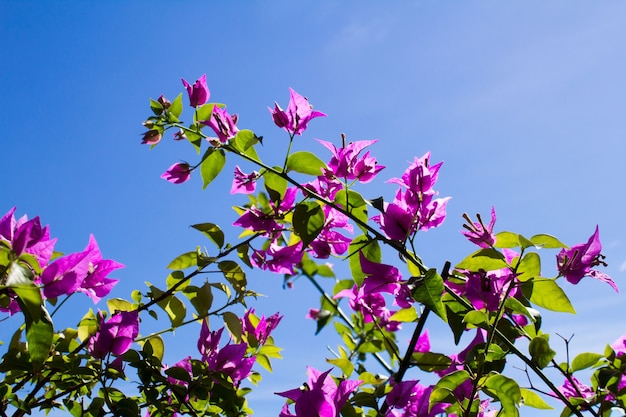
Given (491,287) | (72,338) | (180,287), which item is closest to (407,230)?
(491,287)

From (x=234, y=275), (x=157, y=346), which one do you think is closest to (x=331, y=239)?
(x=234, y=275)

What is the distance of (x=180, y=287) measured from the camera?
1.20m

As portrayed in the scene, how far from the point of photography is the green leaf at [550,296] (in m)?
0.93

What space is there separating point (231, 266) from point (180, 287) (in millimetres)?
134

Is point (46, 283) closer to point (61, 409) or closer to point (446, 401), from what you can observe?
point (61, 409)

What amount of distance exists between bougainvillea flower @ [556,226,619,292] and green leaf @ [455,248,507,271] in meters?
0.15

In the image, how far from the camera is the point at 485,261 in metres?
0.92

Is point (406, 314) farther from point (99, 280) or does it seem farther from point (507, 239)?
point (99, 280)

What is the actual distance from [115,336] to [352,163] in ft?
1.80

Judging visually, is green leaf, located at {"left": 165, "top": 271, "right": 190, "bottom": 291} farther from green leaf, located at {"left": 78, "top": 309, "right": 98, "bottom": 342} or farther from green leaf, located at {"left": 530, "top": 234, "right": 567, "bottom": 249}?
green leaf, located at {"left": 530, "top": 234, "right": 567, "bottom": 249}

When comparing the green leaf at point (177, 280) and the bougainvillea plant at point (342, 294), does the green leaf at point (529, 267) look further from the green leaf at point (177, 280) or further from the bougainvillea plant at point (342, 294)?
the green leaf at point (177, 280)

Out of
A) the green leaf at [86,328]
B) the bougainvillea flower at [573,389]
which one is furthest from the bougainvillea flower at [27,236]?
the bougainvillea flower at [573,389]

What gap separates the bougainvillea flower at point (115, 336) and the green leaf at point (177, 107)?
445 millimetres

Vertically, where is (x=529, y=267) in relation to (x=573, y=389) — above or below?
above
